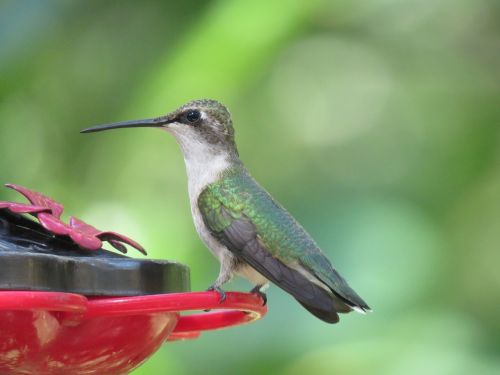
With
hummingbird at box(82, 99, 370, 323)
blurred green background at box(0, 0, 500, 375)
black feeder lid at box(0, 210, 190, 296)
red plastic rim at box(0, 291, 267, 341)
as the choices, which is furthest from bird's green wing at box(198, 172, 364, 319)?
blurred green background at box(0, 0, 500, 375)

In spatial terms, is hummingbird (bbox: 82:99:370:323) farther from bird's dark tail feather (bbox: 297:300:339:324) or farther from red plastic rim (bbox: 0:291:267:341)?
red plastic rim (bbox: 0:291:267:341)

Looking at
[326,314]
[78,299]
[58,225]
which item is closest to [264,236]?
[326,314]

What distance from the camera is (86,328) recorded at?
2.23 meters

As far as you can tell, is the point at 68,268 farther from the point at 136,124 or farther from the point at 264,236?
the point at 264,236

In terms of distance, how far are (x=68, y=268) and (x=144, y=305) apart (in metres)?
0.21

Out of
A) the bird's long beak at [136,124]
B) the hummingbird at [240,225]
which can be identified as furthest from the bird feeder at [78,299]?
the bird's long beak at [136,124]

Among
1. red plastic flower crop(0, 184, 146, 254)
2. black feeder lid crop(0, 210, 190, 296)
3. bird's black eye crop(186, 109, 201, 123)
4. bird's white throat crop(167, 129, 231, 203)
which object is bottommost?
black feeder lid crop(0, 210, 190, 296)

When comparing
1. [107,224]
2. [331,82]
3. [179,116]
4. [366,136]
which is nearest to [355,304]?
[179,116]

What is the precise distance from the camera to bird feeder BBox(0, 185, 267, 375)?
2.06m

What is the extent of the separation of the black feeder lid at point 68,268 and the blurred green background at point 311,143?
6.11 ft

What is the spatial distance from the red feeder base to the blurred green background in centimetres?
189

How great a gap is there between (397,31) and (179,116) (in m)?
2.37

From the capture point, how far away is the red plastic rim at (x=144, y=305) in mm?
1854

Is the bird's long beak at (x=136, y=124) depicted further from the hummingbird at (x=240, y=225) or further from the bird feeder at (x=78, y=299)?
the bird feeder at (x=78, y=299)
